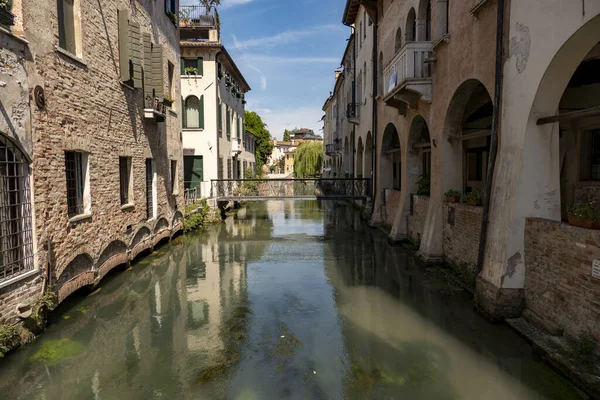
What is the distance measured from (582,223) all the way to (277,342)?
15.2ft

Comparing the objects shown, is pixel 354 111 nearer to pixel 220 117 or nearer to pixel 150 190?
pixel 220 117

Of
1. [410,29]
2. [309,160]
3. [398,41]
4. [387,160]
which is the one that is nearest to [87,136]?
[410,29]

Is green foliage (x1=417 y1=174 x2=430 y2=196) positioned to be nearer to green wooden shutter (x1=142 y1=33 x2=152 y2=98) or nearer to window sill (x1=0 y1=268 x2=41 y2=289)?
green wooden shutter (x1=142 y1=33 x2=152 y2=98)

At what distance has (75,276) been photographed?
7832mm

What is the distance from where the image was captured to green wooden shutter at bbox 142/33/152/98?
11.5 m

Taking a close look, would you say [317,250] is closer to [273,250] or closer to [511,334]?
[273,250]

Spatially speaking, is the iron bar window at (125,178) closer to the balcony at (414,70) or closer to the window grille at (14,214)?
the window grille at (14,214)

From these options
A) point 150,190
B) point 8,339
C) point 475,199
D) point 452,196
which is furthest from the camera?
point 150,190

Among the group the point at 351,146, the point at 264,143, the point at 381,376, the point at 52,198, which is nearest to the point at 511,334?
the point at 381,376

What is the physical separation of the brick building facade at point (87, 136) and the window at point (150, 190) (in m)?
0.03

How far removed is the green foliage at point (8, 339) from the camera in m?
5.36

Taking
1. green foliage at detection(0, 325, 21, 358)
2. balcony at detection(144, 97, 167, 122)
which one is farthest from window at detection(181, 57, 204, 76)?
green foliage at detection(0, 325, 21, 358)

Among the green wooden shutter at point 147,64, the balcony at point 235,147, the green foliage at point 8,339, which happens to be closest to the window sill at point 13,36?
the green foliage at point 8,339

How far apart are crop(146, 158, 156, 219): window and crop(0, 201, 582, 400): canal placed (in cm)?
219
